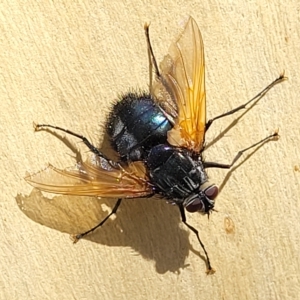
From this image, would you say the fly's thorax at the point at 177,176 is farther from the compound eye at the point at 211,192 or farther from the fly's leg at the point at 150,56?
the fly's leg at the point at 150,56

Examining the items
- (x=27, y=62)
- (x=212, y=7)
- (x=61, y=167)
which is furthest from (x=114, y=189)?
(x=212, y=7)

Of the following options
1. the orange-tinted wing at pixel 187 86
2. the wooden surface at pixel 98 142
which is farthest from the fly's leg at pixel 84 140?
the orange-tinted wing at pixel 187 86

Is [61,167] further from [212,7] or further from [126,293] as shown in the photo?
[212,7]

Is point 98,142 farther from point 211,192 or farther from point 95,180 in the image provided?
point 211,192

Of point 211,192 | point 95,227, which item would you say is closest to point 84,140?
point 95,227

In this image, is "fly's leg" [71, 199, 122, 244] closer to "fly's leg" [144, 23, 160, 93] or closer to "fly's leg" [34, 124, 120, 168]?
"fly's leg" [34, 124, 120, 168]

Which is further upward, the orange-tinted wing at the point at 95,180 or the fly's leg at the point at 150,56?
the fly's leg at the point at 150,56
